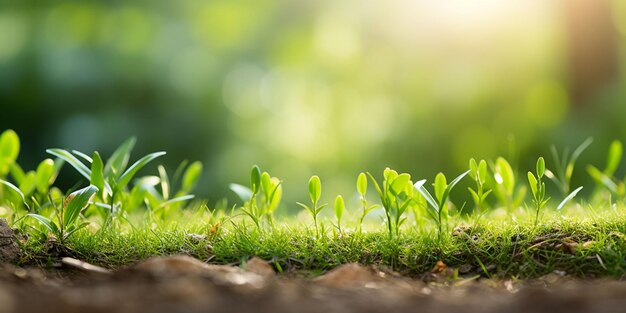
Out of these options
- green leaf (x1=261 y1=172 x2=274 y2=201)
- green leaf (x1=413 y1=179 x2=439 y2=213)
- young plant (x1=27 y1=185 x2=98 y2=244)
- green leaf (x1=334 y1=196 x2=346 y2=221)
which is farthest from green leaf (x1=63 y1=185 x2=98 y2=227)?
green leaf (x1=413 y1=179 x2=439 y2=213)

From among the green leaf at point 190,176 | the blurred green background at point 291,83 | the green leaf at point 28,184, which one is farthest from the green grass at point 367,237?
the blurred green background at point 291,83

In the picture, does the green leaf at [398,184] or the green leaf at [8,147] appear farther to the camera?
the green leaf at [8,147]

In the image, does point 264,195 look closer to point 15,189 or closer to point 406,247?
point 406,247

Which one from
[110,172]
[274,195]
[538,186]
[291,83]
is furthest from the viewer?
[291,83]

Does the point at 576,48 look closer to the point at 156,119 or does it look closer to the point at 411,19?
the point at 411,19

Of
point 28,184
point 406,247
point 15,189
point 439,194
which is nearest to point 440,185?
point 439,194

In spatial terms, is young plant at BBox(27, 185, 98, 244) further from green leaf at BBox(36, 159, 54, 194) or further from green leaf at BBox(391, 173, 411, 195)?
green leaf at BBox(391, 173, 411, 195)

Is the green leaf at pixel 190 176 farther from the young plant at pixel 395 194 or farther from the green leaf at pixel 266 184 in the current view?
the young plant at pixel 395 194
